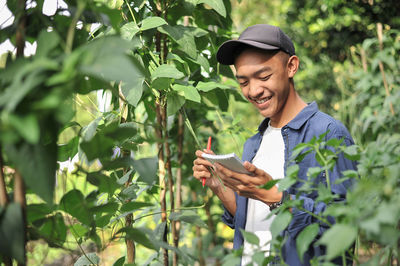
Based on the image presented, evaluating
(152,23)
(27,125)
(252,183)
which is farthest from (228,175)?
(27,125)

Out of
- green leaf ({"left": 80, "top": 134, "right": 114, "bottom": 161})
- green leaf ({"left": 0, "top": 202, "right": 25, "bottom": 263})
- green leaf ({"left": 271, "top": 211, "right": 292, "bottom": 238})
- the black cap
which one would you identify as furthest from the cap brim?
green leaf ({"left": 0, "top": 202, "right": 25, "bottom": 263})

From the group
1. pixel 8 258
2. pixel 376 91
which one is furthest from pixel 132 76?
pixel 376 91

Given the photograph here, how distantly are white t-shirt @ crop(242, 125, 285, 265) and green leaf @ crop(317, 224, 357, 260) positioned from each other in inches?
33.2

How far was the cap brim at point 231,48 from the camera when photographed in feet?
4.89

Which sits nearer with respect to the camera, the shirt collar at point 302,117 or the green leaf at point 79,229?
the green leaf at point 79,229

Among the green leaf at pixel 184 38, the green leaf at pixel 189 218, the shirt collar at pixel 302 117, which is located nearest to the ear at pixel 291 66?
the shirt collar at pixel 302 117

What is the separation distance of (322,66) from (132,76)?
15.4ft

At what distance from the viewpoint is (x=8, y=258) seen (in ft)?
2.56

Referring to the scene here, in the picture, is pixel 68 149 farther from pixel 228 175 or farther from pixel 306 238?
pixel 306 238

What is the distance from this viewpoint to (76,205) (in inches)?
35.1

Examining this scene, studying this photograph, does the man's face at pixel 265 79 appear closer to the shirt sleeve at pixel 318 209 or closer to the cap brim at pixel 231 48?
the cap brim at pixel 231 48

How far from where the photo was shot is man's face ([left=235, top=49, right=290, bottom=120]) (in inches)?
59.4

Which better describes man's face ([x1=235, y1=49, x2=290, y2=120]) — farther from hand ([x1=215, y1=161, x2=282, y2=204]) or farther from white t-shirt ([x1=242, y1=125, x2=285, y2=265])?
hand ([x1=215, y1=161, x2=282, y2=204])

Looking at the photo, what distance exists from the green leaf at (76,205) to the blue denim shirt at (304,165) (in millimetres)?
519
